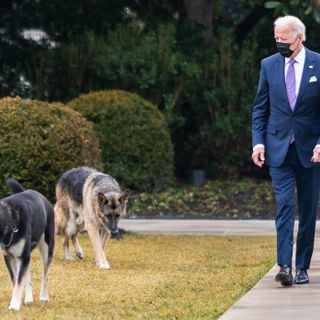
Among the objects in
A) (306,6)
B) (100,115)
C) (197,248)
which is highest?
(306,6)

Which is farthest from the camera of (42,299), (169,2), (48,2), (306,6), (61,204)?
(169,2)

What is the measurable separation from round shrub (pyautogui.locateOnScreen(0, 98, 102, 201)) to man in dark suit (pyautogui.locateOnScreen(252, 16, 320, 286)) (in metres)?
6.28

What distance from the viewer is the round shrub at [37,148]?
1677 centimetres

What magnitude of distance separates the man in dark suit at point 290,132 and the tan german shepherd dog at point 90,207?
262 cm

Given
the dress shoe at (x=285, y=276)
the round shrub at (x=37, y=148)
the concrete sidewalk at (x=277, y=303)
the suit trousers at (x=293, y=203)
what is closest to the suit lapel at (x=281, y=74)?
the suit trousers at (x=293, y=203)

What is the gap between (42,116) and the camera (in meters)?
17.0

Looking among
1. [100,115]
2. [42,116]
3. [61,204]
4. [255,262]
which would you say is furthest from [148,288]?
[100,115]

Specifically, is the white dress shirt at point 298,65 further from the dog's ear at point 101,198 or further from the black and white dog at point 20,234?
the dog's ear at point 101,198

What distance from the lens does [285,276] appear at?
10.7m

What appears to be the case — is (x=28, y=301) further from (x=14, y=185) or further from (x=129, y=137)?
(x=129, y=137)

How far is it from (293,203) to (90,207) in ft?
11.1

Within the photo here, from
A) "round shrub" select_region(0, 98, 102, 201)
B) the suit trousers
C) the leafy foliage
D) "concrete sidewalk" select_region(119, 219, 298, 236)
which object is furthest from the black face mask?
the leafy foliage

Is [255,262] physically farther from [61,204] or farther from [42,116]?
[42,116]

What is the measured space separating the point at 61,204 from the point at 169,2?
11.7m
